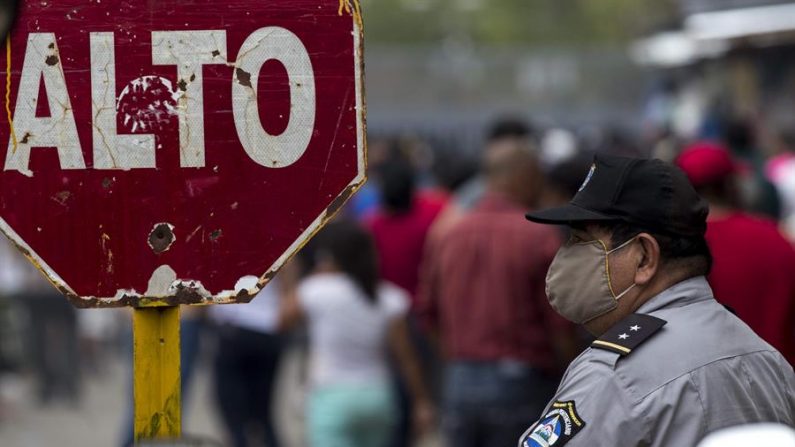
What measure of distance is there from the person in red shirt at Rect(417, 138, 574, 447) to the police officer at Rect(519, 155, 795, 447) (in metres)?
3.05

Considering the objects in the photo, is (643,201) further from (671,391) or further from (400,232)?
(400,232)

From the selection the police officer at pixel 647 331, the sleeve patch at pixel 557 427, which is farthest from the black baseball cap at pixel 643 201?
the sleeve patch at pixel 557 427

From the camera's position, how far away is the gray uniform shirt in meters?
2.93

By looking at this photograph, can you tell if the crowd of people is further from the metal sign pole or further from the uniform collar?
the metal sign pole

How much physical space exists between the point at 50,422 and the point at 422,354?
430 centimetres

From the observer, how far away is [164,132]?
2932mm

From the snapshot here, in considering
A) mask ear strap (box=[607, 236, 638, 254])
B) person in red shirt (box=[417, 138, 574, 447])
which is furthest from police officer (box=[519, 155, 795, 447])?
person in red shirt (box=[417, 138, 574, 447])

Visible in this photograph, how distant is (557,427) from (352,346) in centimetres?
446

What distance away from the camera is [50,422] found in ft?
41.1

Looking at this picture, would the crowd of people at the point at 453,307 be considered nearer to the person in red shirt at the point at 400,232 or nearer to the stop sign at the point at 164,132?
the person in red shirt at the point at 400,232

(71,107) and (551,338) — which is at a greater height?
(71,107)

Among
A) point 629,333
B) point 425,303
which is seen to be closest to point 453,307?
point 425,303

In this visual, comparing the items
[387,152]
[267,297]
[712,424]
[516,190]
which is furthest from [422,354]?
[712,424]

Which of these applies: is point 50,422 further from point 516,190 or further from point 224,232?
point 224,232
